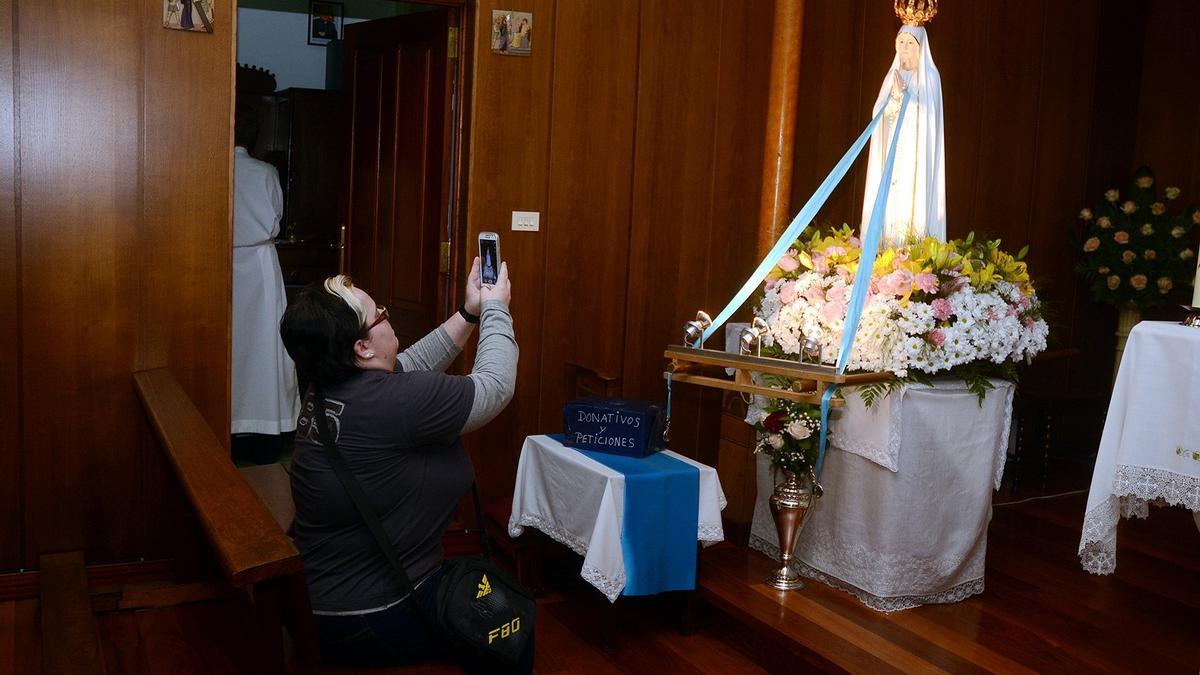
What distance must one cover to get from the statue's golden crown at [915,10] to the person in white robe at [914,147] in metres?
0.04

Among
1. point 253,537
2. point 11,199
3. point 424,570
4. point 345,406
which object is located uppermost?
point 11,199

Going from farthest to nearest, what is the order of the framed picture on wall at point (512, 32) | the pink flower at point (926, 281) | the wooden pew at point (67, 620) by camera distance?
1. the framed picture on wall at point (512, 32)
2. the pink flower at point (926, 281)
3. the wooden pew at point (67, 620)

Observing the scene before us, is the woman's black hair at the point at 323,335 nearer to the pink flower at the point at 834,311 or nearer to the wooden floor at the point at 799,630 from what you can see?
the wooden floor at the point at 799,630

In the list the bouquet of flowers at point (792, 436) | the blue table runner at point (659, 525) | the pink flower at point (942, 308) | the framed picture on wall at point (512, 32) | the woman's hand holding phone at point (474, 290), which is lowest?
the blue table runner at point (659, 525)

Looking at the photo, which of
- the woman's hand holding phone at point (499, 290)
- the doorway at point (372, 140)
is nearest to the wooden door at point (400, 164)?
the doorway at point (372, 140)

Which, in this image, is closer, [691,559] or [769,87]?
[691,559]

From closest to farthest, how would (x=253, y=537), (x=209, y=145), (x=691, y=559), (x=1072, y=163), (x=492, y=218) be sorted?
(x=253, y=537) → (x=691, y=559) → (x=209, y=145) → (x=492, y=218) → (x=1072, y=163)

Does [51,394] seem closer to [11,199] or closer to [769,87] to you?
[11,199]

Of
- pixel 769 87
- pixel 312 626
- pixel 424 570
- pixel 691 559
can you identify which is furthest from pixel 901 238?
pixel 312 626

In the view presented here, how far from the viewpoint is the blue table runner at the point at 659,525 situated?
3.47 meters

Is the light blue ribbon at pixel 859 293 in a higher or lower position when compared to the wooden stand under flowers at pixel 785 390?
higher

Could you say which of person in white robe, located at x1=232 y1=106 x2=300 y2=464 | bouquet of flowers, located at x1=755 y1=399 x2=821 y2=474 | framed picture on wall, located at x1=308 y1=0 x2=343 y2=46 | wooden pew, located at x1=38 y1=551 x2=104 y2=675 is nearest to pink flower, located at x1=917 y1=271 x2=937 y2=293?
bouquet of flowers, located at x1=755 y1=399 x2=821 y2=474

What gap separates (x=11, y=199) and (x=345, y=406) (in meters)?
1.99

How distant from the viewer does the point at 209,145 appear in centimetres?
388
